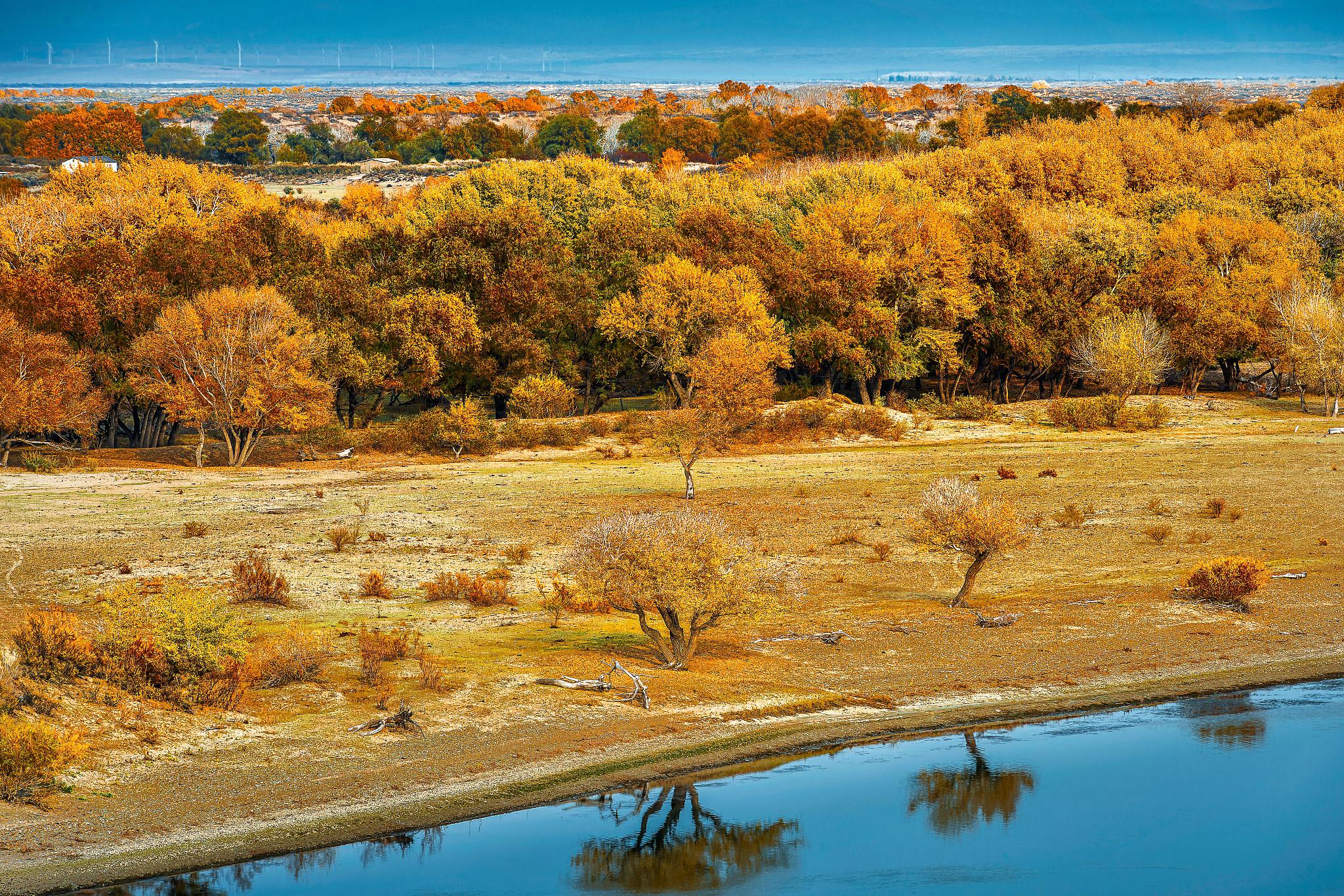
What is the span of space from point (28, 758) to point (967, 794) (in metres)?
15.1

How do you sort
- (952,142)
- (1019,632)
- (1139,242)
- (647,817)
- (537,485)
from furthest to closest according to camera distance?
(952,142)
(1139,242)
(537,485)
(1019,632)
(647,817)

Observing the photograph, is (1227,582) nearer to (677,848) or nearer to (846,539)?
(846,539)

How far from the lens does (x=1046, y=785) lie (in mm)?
24500

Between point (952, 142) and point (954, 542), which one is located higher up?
point (952, 142)

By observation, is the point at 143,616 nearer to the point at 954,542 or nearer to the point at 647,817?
the point at 647,817

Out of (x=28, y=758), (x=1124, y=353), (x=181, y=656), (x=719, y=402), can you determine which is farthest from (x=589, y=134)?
(x=28, y=758)

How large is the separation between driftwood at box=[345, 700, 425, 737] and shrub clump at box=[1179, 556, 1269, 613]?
63.4 feet

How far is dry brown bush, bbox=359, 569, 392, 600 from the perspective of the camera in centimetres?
3331

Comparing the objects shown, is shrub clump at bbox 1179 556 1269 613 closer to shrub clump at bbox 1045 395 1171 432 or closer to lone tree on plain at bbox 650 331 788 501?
lone tree on plain at bbox 650 331 788 501

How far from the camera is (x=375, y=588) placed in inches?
1316

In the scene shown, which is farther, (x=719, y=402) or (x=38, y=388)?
(x=38, y=388)

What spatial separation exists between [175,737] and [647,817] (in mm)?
7937

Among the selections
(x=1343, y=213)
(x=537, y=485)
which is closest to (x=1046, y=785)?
(x=537, y=485)

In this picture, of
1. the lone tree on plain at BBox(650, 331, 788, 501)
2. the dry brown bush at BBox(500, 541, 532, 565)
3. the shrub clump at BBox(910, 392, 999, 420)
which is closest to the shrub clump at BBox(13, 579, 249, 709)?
the dry brown bush at BBox(500, 541, 532, 565)
